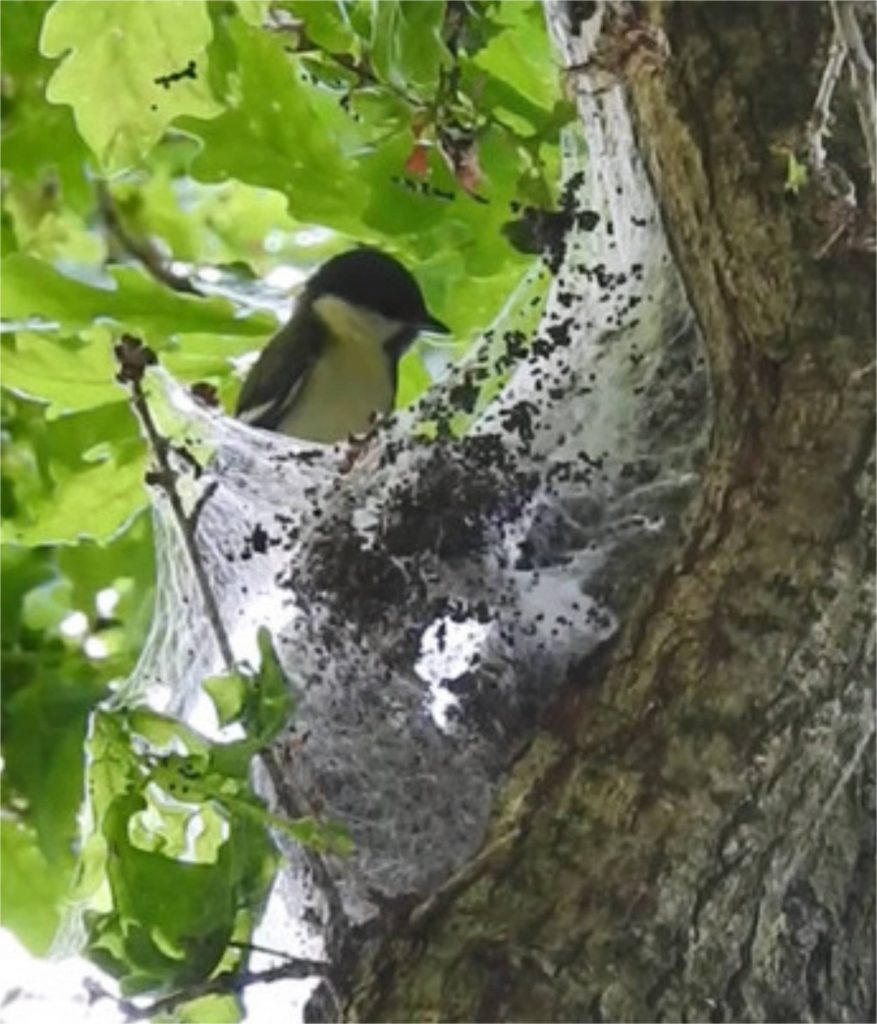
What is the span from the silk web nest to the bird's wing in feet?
1.95

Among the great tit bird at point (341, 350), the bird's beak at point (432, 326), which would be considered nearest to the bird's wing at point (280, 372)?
the great tit bird at point (341, 350)

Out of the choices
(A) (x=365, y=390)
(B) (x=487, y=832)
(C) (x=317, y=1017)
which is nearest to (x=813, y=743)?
(B) (x=487, y=832)

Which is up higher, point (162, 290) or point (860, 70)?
point (860, 70)

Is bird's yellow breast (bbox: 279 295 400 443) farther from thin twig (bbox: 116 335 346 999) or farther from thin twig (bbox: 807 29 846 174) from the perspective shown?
thin twig (bbox: 807 29 846 174)

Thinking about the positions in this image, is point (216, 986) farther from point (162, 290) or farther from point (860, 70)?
point (162, 290)

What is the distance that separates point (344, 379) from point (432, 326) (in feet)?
1.37

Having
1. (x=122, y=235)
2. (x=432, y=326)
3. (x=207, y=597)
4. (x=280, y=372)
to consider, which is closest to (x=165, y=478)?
(x=207, y=597)

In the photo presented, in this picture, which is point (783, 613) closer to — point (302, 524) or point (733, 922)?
point (733, 922)

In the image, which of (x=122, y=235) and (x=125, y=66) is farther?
(x=122, y=235)

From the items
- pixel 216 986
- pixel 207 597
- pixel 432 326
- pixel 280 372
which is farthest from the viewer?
pixel 280 372

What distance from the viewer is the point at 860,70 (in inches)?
50.4

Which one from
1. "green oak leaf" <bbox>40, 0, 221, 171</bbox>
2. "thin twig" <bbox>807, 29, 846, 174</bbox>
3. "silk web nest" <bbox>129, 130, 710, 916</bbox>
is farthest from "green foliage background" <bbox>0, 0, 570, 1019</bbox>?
"thin twig" <bbox>807, 29, 846, 174</bbox>

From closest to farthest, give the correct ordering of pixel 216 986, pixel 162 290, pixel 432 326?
pixel 216 986 < pixel 162 290 < pixel 432 326

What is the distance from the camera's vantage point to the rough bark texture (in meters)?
1.32
